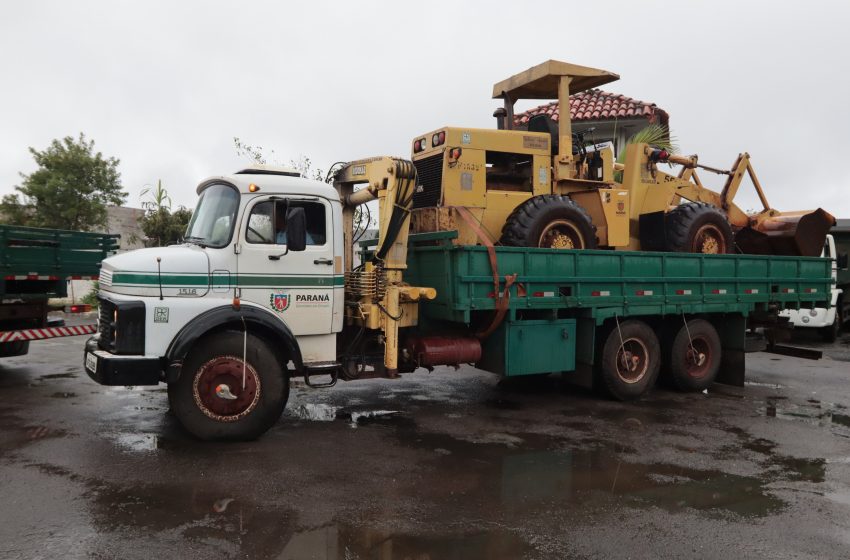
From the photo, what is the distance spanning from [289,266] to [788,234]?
846cm

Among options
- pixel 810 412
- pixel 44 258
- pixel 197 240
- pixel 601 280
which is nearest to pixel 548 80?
pixel 601 280

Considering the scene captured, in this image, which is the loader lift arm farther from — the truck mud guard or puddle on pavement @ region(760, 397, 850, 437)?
the truck mud guard

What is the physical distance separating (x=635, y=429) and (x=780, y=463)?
150 cm

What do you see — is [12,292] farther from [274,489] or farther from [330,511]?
[330,511]

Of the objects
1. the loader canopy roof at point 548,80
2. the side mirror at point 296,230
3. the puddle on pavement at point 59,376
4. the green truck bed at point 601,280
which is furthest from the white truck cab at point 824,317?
the puddle on pavement at point 59,376

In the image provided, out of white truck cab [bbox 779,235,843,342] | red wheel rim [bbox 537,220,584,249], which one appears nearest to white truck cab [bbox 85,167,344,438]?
red wheel rim [bbox 537,220,584,249]

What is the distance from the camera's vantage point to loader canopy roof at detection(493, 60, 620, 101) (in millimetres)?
8766

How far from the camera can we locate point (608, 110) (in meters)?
17.4

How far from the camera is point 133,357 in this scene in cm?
573

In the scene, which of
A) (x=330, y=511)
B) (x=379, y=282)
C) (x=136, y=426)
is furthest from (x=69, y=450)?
(x=379, y=282)

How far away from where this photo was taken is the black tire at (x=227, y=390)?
5883mm

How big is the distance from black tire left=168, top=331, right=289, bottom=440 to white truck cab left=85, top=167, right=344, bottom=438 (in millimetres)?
10

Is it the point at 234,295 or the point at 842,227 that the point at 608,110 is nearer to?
the point at 842,227

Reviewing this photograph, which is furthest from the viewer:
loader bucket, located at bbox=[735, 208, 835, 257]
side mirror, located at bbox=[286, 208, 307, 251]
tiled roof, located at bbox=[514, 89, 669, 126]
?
tiled roof, located at bbox=[514, 89, 669, 126]
